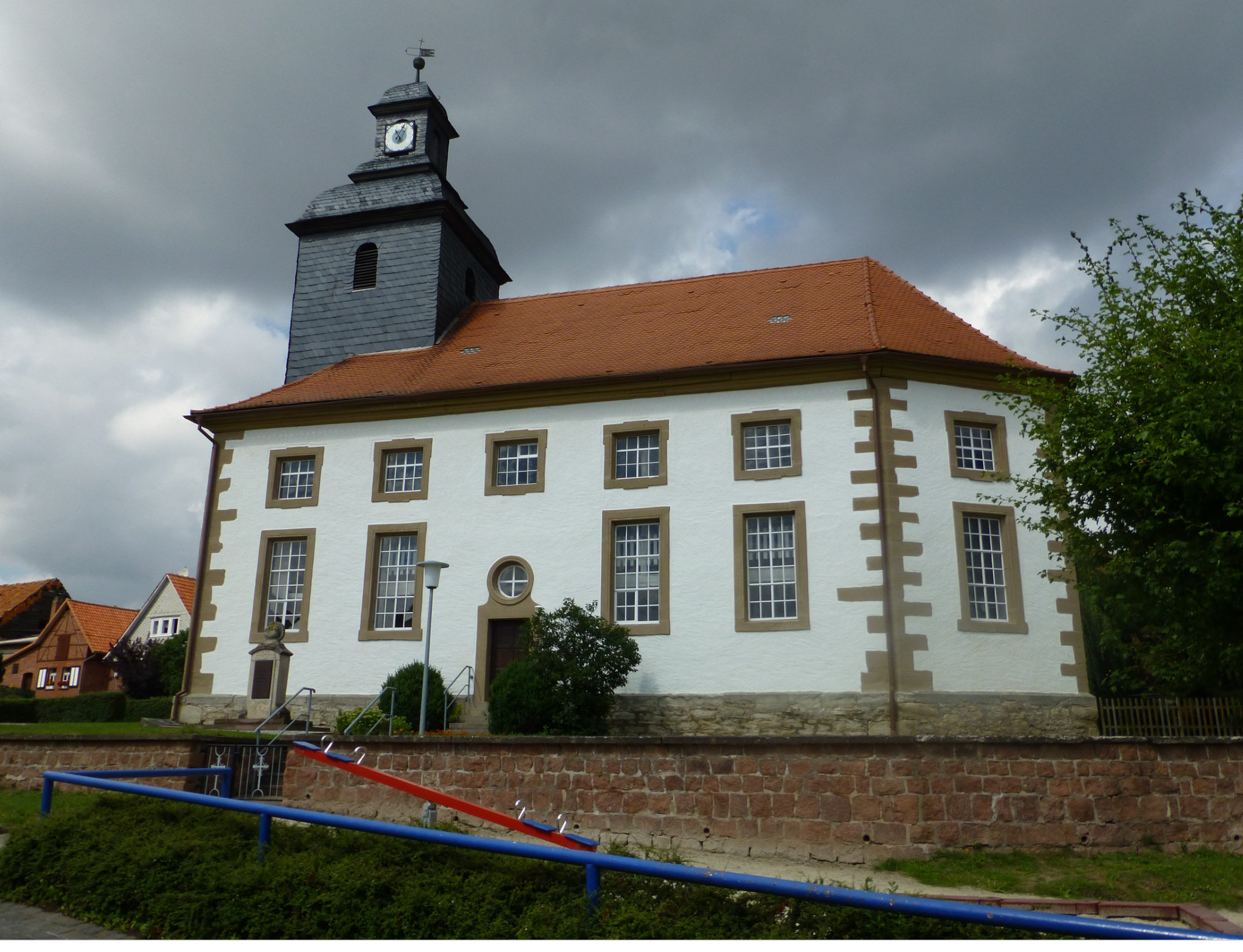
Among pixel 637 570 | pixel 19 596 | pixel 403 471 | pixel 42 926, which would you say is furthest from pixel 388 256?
pixel 19 596

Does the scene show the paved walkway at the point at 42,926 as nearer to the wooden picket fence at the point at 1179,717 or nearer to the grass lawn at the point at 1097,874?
the grass lawn at the point at 1097,874

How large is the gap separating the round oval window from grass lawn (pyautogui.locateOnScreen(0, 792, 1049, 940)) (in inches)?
445

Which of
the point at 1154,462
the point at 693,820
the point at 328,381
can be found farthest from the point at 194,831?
the point at 328,381

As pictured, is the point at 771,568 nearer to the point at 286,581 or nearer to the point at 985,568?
the point at 985,568

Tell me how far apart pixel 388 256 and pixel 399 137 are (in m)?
4.20

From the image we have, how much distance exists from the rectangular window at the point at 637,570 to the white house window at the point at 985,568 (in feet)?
17.6

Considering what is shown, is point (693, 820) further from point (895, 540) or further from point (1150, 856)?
point (895, 540)

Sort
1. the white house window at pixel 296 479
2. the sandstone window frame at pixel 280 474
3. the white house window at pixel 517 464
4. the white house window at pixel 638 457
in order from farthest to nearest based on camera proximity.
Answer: the white house window at pixel 296 479 → the sandstone window frame at pixel 280 474 → the white house window at pixel 517 464 → the white house window at pixel 638 457

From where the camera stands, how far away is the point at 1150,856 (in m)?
9.66

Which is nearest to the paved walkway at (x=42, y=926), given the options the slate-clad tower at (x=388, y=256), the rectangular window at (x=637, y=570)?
the rectangular window at (x=637, y=570)

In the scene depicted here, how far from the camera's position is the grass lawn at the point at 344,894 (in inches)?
208

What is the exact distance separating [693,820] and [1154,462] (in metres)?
7.39

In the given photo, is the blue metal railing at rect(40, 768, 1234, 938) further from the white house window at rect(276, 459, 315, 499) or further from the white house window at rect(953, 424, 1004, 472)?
the white house window at rect(276, 459, 315, 499)

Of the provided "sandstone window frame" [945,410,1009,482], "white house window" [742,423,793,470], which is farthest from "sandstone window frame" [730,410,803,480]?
"sandstone window frame" [945,410,1009,482]
